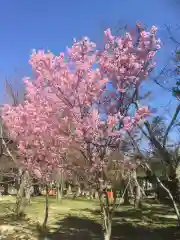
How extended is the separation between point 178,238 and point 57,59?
8.95 metres

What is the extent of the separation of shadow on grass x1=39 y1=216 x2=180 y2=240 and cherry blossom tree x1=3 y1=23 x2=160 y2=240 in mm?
5911

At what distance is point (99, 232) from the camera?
12898mm

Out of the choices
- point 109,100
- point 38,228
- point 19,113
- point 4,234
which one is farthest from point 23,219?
point 109,100

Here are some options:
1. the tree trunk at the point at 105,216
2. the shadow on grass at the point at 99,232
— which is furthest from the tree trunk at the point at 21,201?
the tree trunk at the point at 105,216

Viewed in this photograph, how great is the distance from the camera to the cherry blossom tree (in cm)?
572

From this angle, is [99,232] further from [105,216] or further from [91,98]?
[91,98]

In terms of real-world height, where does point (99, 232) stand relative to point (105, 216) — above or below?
below

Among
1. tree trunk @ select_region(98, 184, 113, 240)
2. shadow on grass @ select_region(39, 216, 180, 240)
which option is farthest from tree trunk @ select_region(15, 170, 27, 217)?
tree trunk @ select_region(98, 184, 113, 240)

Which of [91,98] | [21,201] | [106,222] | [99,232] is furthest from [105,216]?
[21,201]

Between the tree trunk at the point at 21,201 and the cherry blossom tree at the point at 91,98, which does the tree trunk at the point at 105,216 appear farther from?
the tree trunk at the point at 21,201

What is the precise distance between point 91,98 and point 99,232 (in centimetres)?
855

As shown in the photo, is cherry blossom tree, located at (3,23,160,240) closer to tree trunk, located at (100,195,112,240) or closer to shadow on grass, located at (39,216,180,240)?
tree trunk, located at (100,195,112,240)

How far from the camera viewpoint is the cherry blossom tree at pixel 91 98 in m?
5.72

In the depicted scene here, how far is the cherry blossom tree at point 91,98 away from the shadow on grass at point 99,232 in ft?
19.4
